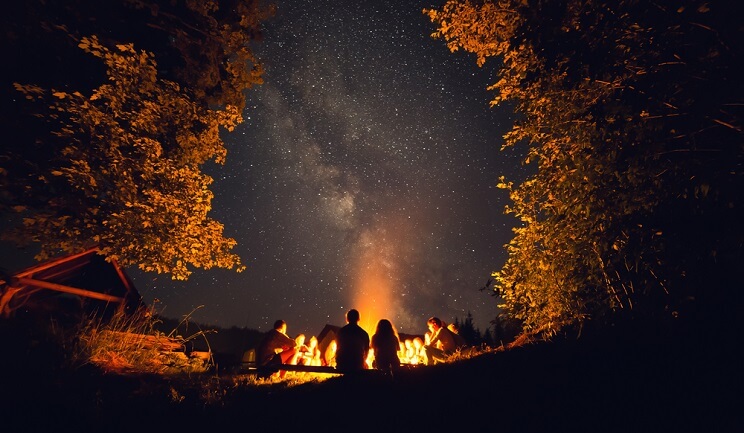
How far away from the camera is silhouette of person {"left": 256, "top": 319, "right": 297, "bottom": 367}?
8.45m

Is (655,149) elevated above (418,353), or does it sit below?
above

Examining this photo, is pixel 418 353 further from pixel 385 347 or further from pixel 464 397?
pixel 464 397

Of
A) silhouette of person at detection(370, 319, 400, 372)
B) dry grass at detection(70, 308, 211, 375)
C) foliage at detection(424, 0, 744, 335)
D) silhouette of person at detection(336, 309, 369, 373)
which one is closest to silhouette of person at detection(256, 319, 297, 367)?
dry grass at detection(70, 308, 211, 375)

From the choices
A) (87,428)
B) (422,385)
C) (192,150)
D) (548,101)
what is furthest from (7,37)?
(548,101)

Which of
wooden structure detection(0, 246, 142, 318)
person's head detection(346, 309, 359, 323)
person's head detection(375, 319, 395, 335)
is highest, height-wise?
wooden structure detection(0, 246, 142, 318)

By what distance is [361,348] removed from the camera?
664cm

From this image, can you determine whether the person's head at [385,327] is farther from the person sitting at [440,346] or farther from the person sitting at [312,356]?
the person sitting at [312,356]

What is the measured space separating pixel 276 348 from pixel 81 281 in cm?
910

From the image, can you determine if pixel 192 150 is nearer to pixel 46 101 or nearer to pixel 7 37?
pixel 46 101

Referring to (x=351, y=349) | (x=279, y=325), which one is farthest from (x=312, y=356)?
(x=351, y=349)

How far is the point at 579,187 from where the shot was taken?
16.4 feet

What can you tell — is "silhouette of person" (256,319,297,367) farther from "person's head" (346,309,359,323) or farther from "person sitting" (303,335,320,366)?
"person's head" (346,309,359,323)

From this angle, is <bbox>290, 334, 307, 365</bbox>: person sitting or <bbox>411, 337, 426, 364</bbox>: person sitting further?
<bbox>290, 334, 307, 365</bbox>: person sitting

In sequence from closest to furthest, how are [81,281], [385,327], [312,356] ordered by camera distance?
1. [385,327]
2. [312,356]
3. [81,281]
